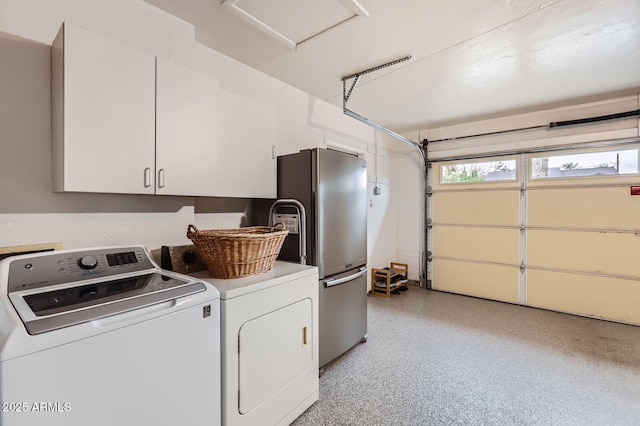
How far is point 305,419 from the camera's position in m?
1.82

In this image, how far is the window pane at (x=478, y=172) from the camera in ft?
13.4

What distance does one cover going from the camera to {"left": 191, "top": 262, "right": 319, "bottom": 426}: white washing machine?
1.41 meters

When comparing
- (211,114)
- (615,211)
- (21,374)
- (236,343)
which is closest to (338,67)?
(211,114)

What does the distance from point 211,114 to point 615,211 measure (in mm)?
4473

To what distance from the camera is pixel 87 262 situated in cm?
140

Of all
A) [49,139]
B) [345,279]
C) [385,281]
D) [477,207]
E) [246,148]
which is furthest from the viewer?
[385,281]

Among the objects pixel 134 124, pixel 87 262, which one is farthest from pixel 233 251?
pixel 134 124

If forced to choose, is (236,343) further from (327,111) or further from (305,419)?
(327,111)

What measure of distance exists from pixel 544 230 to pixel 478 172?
1.15 m

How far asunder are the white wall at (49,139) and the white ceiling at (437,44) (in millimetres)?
197

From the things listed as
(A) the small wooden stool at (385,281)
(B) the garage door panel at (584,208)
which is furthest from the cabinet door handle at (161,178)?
(B) the garage door panel at (584,208)

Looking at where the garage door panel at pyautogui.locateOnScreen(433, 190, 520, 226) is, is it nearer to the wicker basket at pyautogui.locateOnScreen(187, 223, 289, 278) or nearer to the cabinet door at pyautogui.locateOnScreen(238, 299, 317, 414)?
the cabinet door at pyautogui.locateOnScreen(238, 299, 317, 414)

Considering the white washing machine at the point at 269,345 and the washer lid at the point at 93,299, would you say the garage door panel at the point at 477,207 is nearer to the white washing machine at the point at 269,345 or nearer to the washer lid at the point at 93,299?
the white washing machine at the point at 269,345

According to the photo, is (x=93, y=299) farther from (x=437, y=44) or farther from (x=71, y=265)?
(x=437, y=44)
